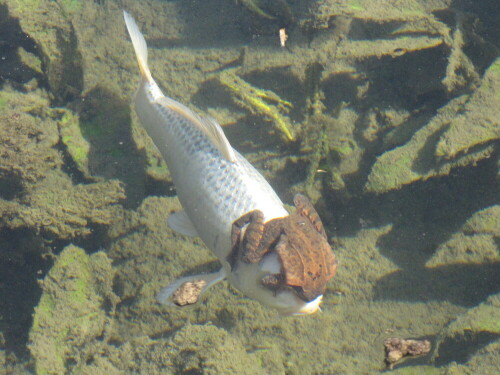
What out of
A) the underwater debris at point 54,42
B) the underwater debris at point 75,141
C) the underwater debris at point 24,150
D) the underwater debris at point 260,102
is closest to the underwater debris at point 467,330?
the underwater debris at point 260,102

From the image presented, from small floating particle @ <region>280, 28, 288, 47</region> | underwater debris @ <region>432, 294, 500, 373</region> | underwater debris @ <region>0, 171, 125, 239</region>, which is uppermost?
small floating particle @ <region>280, 28, 288, 47</region>

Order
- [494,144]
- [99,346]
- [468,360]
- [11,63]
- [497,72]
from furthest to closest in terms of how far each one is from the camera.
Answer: [11,63]
[497,72]
[494,144]
[99,346]
[468,360]

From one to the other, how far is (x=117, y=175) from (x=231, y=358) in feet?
7.96

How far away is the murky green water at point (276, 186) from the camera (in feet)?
11.0

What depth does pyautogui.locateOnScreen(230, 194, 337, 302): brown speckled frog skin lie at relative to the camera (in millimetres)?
2516

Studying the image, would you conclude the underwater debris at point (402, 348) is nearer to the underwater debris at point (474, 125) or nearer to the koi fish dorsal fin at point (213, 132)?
the underwater debris at point (474, 125)

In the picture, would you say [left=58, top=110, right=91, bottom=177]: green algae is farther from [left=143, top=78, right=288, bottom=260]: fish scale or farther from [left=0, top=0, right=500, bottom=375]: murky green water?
[left=143, top=78, right=288, bottom=260]: fish scale

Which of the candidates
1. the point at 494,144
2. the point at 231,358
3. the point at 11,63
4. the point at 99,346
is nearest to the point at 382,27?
the point at 494,144

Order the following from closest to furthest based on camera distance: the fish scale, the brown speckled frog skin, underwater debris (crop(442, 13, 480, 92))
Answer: the brown speckled frog skin
the fish scale
underwater debris (crop(442, 13, 480, 92))

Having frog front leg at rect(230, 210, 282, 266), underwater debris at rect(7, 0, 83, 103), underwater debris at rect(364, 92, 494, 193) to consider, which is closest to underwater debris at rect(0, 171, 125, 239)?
underwater debris at rect(7, 0, 83, 103)

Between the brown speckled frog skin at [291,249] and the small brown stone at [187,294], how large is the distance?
1.02m

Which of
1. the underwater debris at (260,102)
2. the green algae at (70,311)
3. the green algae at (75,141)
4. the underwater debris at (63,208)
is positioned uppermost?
Result: the underwater debris at (260,102)

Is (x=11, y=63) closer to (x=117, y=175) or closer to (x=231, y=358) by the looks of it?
(x=117, y=175)

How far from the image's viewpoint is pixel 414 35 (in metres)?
4.46
